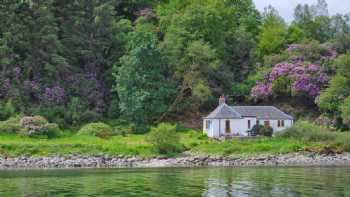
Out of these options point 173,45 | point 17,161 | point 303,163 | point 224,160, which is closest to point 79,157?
point 17,161

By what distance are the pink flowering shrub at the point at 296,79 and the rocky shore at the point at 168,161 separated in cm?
2004

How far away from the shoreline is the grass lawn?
4.01ft

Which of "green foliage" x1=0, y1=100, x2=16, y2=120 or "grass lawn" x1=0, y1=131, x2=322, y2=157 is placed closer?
"grass lawn" x1=0, y1=131, x2=322, y2=157

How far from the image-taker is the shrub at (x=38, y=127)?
64.5 meters

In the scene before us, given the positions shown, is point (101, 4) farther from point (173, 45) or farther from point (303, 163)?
→ point (303, 163)

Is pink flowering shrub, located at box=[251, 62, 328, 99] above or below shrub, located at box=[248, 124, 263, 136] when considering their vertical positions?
above

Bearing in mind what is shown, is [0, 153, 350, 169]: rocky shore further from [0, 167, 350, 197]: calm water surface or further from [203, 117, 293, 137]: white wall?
[203, 117, 293, 137]: white wall

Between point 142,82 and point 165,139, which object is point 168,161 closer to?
point 165,139

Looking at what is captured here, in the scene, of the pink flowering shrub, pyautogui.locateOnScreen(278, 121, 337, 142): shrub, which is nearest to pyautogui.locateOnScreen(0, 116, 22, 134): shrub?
pyautogui.locateOnScreen(278, 121, 337, 142): shrub

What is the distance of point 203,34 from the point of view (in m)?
82.6

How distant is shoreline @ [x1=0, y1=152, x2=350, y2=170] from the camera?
56.4 metres

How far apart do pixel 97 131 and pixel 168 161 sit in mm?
12262

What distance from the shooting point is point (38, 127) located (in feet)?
212

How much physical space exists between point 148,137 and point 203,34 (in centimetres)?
2534
